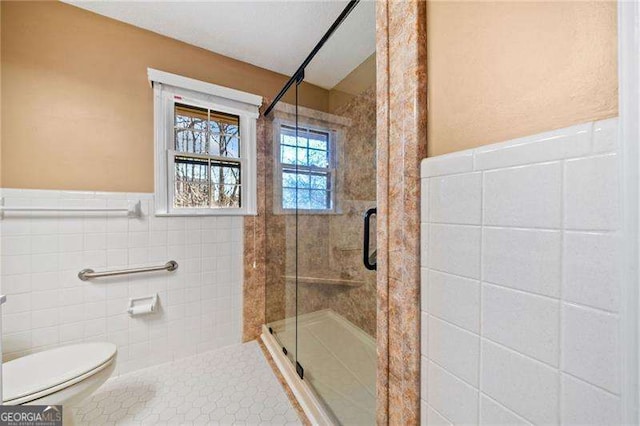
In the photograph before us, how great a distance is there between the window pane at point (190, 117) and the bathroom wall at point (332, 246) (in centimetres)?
52

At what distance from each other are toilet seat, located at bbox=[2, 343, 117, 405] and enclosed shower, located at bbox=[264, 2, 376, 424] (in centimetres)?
102

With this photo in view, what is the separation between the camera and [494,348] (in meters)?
0.50

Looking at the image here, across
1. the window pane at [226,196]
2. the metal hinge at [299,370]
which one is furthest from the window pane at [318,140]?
the metal hinge at [299,370]

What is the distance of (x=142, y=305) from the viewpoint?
1.60 metres

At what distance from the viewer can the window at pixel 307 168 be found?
1912mm

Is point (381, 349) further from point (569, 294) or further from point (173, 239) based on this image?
point (173, 239)

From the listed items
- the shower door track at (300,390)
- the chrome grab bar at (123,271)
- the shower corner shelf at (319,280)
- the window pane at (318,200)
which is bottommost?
the shower door track at (300,390)

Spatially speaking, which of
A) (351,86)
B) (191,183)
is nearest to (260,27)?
(351,86)

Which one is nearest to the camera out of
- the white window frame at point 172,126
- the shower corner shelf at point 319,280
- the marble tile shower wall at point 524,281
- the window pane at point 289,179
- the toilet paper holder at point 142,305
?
the marble tile shower wall at point 524,281

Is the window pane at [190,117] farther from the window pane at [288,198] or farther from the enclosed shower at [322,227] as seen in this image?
the window pane at [288,198]

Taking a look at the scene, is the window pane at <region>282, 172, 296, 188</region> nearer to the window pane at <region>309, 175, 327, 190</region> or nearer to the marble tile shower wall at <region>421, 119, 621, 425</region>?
the window pane at <region>309, 175, 327, 190</region>

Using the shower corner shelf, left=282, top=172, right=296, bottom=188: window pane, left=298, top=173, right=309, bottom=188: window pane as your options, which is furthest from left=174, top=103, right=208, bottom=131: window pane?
the shower corner shelf

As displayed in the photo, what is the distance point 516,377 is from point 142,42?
2528 millimetres

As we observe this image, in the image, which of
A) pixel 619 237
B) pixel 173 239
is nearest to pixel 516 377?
pixel 619 237
